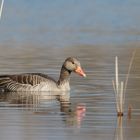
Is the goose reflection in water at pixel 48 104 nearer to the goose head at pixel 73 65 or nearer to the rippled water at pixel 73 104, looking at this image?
the rippled water at pixel 73 104

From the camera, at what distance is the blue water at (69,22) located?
103ft

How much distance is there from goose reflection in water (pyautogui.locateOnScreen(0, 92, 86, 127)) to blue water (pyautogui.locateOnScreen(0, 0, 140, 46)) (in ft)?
28.9

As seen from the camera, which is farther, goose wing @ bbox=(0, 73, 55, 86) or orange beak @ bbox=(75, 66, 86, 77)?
orange beak @ bbox=(75, 66, 86, 77)

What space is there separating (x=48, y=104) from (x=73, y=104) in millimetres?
439

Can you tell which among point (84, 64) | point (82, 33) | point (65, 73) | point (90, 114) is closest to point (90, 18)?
point (82, 33)

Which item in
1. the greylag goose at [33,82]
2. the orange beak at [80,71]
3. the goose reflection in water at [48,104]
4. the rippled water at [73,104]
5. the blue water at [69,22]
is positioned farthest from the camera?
the blue water at [69,22]

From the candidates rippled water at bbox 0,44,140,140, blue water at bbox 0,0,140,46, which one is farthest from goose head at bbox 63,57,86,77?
blue water at bbox 0,0,140,46

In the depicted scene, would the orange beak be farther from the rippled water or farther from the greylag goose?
the rippled water

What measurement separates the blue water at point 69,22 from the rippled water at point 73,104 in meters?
3.33

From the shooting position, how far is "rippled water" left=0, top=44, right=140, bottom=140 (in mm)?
13781

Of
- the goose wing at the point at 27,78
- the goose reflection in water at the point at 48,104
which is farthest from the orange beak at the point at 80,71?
the goose reflection in water at the point at 48,104

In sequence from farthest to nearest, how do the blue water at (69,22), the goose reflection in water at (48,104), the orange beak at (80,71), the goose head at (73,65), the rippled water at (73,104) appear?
the blue water at (69,22) < the goose head at (73,65) < the orange beak at (80,71) < the goose reflection in water at (48,104) < the rippled water at (73,104)

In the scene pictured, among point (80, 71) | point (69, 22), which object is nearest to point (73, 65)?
point (80, 71)

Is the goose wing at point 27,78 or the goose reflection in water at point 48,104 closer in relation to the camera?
the goose reflection in water at point 48,104
